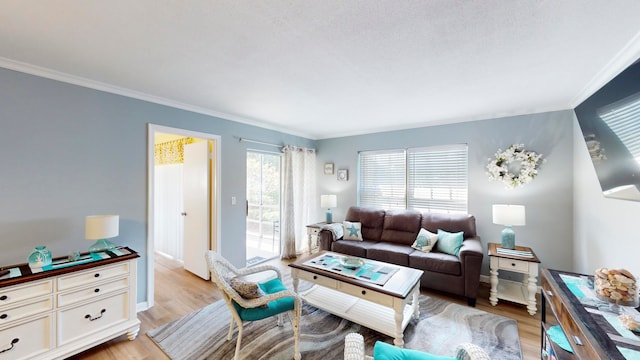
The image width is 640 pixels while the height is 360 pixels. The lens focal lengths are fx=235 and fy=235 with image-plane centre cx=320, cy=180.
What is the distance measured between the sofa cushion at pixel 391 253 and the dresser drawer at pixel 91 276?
114 inches

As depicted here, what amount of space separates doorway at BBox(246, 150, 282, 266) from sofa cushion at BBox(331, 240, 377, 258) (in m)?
1.36

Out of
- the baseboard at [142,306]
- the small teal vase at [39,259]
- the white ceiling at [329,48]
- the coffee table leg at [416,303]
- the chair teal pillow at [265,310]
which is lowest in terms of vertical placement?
the baseboard at [142,306]

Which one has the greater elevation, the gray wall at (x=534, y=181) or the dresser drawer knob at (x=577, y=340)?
the gray wall at (x=534, y=181)

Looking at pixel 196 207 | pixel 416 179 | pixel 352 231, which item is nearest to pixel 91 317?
pixel 196 207

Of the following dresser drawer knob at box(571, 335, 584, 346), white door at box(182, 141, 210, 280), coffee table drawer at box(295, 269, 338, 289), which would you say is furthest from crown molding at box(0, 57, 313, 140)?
dresser drawer knob at box(571, 335, 584, 346)

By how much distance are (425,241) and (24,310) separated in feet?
13.2

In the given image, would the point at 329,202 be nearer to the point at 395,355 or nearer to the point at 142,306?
the point at 142,306

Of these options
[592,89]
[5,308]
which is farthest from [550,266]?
[5,308]

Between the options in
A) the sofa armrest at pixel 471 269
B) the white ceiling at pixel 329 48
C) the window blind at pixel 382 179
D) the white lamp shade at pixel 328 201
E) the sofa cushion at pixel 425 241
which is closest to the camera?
the white ceiling at pixel 329 48

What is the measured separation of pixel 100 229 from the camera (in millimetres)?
2119

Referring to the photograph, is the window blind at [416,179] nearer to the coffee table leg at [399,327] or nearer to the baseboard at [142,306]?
the coffee table leg at [399,327]

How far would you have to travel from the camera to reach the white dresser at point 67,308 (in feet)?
5.57

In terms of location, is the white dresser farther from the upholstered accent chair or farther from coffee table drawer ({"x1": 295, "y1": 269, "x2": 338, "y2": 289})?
coffee table drawer ({"x1": 295, "y1": 269, "x2": 338, "y2": 289})

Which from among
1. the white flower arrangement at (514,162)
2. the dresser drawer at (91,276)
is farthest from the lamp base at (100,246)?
the white flower arrangement at (514,162)
